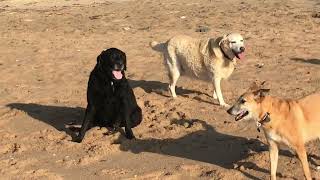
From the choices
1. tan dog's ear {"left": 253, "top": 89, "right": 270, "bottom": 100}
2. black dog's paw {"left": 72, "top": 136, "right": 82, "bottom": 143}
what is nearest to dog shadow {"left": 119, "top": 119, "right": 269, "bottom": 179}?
black dog's paw {"left": 72, "top": 136, "right": 82, "bottom": 143}

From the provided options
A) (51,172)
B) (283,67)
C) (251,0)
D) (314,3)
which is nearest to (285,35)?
(283,67)

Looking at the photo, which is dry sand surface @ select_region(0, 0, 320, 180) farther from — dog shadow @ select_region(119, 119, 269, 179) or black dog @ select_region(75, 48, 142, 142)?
black dog @ select_region(75, 48, 142, 142)

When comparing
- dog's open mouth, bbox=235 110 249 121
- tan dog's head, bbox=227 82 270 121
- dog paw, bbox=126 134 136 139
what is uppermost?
tan dog's head, bbox=227 82 270 121

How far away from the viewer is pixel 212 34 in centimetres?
1418

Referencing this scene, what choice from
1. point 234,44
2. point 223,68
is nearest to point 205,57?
point 223,68

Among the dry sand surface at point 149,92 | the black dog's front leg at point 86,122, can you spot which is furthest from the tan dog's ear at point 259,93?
the black dog's front leg at point 86,122

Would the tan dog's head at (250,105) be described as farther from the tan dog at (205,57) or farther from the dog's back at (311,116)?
the tan dog at (205,57)

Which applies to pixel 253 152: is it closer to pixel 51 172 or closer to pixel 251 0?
pixel 51 172

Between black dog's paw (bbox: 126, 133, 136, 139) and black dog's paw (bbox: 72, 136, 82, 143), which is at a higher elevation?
black dog's paw (bbox: 126, 133, 136, 139)

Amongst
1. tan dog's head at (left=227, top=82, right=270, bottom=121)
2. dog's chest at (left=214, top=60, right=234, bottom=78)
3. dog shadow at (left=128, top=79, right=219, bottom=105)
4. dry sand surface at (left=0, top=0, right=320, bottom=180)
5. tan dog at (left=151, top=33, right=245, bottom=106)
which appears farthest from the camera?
dog shadow at (left=128, top=79, right=219, bottom=105)

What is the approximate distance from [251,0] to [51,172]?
15.2 m

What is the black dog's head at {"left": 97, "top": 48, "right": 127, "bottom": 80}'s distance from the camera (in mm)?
7148

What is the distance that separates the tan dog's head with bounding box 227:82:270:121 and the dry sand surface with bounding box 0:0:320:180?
2.46 ft

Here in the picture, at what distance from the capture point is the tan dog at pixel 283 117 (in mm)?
5117
